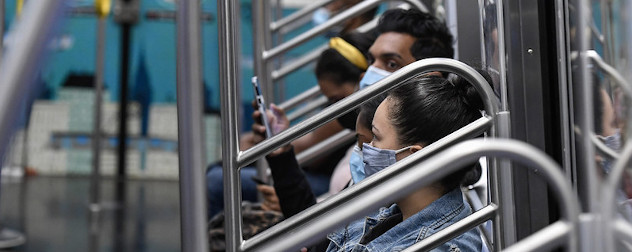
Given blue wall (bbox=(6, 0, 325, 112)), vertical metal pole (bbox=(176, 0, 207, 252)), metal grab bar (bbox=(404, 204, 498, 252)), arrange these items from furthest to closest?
blue wall (bbox=(6, 0, 325, 112)) < metal grab bar (bbox=(404, 204, 498, 252)) < vertical metal pole (bbox=(176, 0, 207, 252))

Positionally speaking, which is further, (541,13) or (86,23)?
(86,23)

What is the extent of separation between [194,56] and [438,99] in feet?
1.93

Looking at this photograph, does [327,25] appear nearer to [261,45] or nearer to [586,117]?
[261,45]

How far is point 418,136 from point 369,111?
19 centimetres

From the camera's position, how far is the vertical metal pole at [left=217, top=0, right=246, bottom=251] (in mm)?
1124

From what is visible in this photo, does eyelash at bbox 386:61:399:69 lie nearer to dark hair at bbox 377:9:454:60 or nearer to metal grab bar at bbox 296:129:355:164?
dark hair at bbox 377:9:454:60

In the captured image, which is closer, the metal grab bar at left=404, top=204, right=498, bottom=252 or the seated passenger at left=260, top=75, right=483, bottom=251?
the metal grab bar at left=404, top=204, right=498, bottom=252

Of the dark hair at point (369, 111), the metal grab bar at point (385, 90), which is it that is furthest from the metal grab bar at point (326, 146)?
the metal grab bar at point (385, 90)

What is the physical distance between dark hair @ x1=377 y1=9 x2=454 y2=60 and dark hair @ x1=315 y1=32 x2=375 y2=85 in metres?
0.34

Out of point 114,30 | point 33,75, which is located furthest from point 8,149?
point 114,30

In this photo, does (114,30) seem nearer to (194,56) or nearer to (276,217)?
(276,217)

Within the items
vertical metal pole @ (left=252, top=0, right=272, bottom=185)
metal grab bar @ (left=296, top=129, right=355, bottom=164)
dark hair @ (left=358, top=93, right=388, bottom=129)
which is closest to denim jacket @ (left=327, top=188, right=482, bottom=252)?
dark hair @ (left=358, top=93, right=388, bottom=129)

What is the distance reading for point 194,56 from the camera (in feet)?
2.43

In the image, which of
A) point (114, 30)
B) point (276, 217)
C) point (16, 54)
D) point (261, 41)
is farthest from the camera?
point (114, 30)
